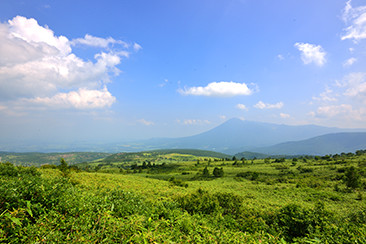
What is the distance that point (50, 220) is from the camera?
138 inches

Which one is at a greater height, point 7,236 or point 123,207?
point 7,236

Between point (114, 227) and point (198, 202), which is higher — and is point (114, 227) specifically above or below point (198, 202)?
above

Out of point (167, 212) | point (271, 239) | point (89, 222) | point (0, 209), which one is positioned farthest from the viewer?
point (167, 212)

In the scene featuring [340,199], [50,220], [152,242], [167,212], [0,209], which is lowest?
[340,199]

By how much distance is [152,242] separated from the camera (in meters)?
3.31

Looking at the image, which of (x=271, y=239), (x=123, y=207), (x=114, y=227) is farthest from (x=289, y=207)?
(x=114, y=227)

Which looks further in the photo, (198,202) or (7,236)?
(198,202)

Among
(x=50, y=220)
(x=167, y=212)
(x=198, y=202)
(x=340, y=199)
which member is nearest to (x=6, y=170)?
(x=50, y=220)

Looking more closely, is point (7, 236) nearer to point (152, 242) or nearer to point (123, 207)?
point (152, 242)

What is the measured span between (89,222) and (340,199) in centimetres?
4189

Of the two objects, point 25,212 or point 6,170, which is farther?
point 6,170

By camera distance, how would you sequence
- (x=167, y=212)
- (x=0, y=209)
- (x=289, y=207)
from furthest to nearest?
1. (x=289, y=207)
2. (x=167, y=212)
3. (x=0, y=209)

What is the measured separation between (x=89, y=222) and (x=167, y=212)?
11.3ft

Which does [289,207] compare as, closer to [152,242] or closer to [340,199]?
[152,242]
